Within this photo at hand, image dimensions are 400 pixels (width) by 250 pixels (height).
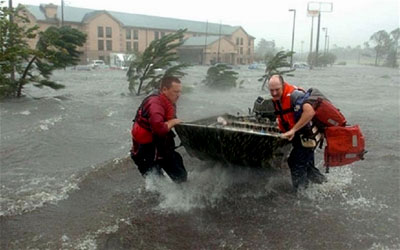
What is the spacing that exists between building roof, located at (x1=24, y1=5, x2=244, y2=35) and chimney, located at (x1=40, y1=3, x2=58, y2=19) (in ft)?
2.02

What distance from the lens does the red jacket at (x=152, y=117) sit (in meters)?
4.31

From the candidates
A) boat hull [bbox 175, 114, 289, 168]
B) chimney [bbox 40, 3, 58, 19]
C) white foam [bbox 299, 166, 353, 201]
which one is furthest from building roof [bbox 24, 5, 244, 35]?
boat hull [bbox 175, 114, 289, 168]

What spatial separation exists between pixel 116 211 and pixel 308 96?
2649mm

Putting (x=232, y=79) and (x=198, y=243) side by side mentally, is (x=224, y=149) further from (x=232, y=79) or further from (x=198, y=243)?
(x=232, y=79)

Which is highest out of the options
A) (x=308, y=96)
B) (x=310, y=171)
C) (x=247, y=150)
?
(x=308, y=96)

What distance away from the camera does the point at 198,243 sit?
13.3ft

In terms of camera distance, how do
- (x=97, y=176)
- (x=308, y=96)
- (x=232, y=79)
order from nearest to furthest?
(x=308, y=96)
(x=97, y=176)
(x=232, y=79)

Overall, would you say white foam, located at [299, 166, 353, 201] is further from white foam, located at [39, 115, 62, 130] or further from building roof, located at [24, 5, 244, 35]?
building roof, located at [24, 5, 244, 35]

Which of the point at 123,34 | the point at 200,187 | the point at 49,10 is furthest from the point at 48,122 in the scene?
the point at 123,34

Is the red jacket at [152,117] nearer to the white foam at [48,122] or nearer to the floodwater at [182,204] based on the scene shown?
the floodwater at [182,204]

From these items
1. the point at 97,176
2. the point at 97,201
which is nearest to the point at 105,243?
the point at 97,201

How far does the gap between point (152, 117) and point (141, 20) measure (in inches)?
2615

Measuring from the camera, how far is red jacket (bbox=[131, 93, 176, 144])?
4309mm

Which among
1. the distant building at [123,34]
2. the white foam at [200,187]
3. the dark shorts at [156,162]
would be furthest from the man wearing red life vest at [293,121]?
the distant building at [123,34]
